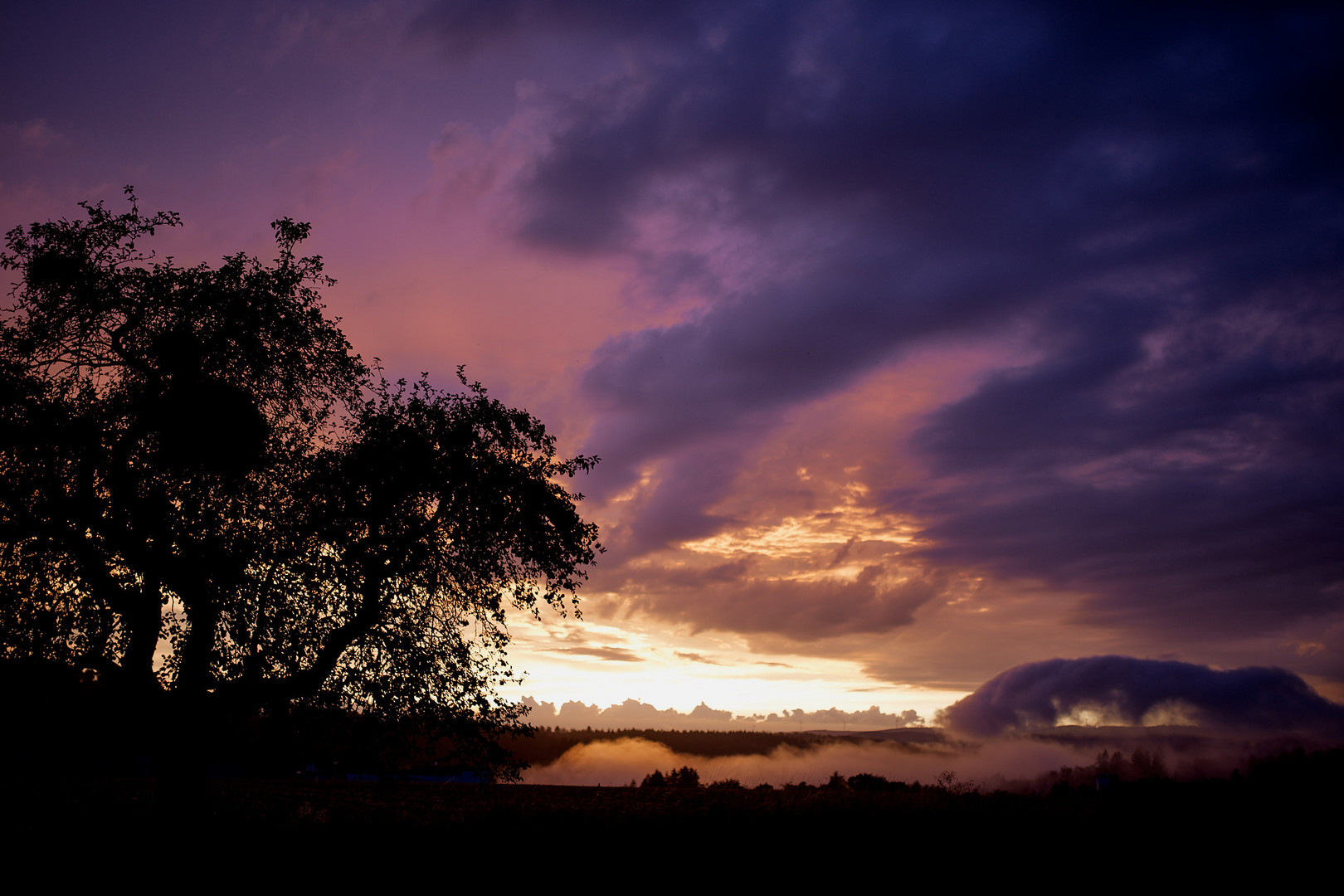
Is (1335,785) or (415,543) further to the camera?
(1335,785)

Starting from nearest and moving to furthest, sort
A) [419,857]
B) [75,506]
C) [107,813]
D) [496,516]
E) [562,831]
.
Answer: [419,857], [562,831], [75,506], [107,813], [496,516]

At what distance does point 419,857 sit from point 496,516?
28.7 ft

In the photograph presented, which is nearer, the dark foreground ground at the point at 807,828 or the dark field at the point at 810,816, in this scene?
the dark foreground ground at the point at 807,828

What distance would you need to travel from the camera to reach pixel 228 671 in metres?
17.5

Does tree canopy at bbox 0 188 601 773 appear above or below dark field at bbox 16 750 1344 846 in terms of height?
above

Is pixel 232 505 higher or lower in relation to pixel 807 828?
higher

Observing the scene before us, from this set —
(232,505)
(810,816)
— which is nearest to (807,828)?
(810,816)

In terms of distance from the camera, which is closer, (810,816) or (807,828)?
(807,828)

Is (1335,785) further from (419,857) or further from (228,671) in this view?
(228,671)

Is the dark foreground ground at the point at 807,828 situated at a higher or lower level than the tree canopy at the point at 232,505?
lower

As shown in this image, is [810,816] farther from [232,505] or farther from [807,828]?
[232,505]

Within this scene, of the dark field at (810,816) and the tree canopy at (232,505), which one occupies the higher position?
the tree canopy at (232,505)

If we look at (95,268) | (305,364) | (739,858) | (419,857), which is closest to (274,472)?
(305,364)

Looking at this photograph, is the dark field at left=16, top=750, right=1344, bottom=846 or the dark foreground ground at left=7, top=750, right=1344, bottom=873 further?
the dark field at left=16, top=750, right=1344, bottom=846
